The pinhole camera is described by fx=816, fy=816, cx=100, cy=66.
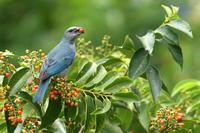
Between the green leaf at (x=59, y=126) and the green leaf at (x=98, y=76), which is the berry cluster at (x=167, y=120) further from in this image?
the green leaf at (x=59, y=126)

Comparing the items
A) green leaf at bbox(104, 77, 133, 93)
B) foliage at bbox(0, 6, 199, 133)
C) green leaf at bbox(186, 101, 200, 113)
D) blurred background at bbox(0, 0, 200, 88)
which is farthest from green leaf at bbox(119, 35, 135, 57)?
blurred background at bbox(0, 0, 200, 88)

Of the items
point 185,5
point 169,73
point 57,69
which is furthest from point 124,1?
point 57,69

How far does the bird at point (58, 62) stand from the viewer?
14.9 feet

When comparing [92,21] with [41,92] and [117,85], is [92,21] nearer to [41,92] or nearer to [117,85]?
[117,85]

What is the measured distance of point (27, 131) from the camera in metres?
4.31

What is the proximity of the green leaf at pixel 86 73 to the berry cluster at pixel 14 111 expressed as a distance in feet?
1.27

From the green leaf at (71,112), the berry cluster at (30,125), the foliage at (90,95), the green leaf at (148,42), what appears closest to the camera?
the berry cluster at (30,125)

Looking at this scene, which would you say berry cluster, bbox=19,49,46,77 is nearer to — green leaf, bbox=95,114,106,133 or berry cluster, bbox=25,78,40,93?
berry cluster, bbox=25,78,40,93

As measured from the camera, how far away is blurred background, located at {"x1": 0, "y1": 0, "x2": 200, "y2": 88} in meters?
10.2

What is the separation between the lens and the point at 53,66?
5012 millimetres

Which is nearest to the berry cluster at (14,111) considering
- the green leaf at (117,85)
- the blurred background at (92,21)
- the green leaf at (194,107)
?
the green leaf at (117,85)

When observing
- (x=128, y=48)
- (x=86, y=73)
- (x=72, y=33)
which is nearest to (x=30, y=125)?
(x=86, y=73)

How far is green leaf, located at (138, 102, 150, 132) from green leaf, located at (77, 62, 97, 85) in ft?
1.45

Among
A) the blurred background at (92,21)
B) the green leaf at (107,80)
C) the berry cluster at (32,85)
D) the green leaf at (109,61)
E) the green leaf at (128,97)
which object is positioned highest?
the blurred background at (92,21)
